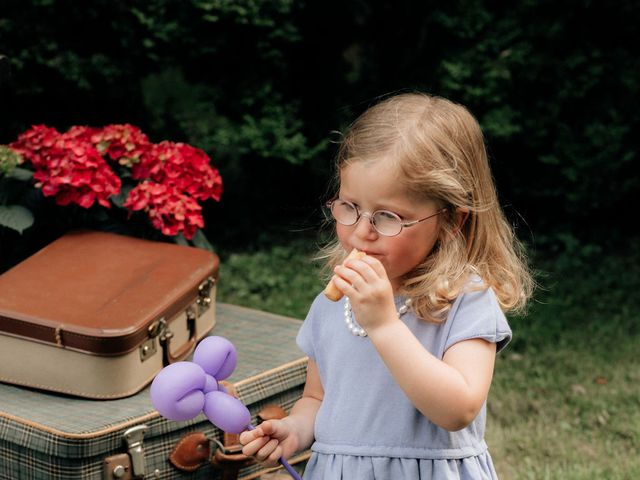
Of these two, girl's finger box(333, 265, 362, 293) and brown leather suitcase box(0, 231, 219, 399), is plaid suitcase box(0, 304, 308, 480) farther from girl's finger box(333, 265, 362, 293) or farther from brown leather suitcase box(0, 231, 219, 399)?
girl's finger box(333, 265, 362, 293)

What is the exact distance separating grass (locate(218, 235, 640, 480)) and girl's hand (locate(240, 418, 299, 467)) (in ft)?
3.71

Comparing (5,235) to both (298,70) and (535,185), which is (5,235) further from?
(535,185)

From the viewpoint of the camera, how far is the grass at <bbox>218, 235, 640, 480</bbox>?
2.67 m

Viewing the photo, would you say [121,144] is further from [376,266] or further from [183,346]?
[376,266]

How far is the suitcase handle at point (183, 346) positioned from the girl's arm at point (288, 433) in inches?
23.6

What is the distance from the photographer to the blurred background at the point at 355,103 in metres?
3.79

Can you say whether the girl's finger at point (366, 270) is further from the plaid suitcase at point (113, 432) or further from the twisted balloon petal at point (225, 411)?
the plaid suitcase at point (113, 432)

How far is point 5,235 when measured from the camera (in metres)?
2.82

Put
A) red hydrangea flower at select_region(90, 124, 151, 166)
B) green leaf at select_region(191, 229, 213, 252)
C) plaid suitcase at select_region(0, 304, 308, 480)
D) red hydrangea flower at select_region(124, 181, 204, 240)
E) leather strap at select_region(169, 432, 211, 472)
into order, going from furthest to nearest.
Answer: green leaf at select_region(191, 229, 213, 252)
red hydrangea flower at select_region(90, 124, 151, 166)
red hydrangea flower at select_region(124, 181, 204, 240)
leather strap at select_region(169, 432, 211, 472)
plaid suitcase at select_region(0, 304, 308, 480)

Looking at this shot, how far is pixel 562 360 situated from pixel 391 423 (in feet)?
6.48

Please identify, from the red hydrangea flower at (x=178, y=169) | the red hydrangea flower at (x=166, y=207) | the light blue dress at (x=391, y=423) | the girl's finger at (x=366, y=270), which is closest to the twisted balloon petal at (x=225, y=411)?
the light blue dress at (x=391, y=423)

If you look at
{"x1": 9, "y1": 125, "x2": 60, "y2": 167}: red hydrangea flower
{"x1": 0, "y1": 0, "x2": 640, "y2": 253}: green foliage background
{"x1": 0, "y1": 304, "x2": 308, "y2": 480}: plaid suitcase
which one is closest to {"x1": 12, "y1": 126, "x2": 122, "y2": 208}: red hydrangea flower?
{"x1": 9, "y1": 125, "x2": 60, "y2": 167}: red hydrangea flower

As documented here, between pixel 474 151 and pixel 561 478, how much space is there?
1.31 m

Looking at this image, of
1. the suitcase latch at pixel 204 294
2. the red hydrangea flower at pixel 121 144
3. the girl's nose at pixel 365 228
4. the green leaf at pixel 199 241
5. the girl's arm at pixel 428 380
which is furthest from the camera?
the green leaf at pixel 199 241
